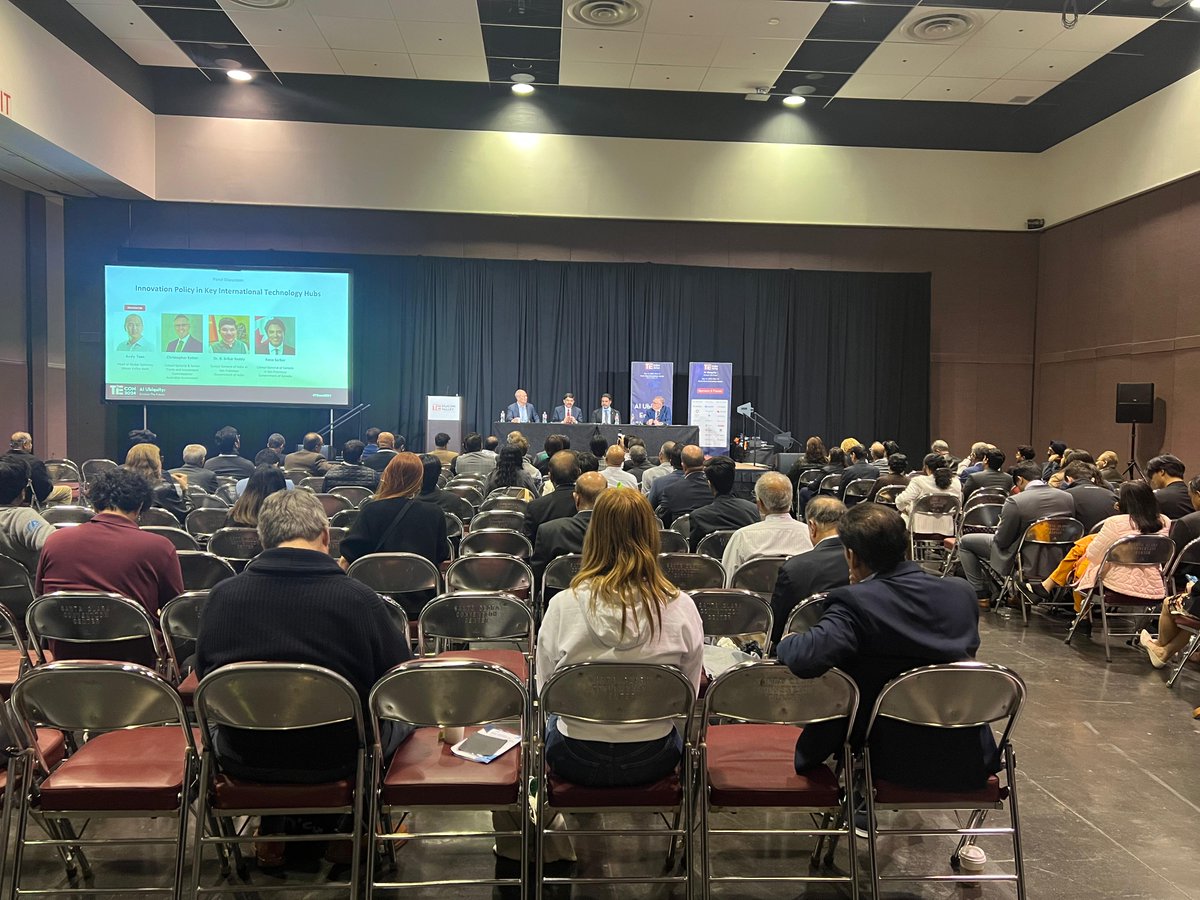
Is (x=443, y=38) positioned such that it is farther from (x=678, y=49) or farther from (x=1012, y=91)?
(x=1012, y=91)

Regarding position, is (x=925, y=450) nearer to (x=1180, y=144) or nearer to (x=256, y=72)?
(x=1180, y=144)

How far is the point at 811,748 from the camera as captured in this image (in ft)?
7.86

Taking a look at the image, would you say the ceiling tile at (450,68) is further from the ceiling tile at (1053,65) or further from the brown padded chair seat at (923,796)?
the brown padded chair seat at (923,796)

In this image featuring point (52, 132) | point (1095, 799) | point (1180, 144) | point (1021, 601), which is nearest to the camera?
point (1095, 799)

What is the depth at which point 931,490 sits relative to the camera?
7.21m

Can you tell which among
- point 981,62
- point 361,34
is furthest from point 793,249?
point 361,34

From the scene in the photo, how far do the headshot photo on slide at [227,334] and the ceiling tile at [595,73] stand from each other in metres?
5.95

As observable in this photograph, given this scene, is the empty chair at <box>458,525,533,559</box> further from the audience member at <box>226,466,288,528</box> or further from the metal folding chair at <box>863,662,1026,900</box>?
the metal folding chair at <box>863,662,1026,900</box>

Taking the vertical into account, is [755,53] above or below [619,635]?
above

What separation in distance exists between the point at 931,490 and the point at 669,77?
8004 millimetres

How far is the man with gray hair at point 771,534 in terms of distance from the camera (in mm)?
4027

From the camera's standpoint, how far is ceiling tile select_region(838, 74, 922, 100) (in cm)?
1202

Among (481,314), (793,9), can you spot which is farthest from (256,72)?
(793,9)

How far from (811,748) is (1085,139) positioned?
13.5 metres
